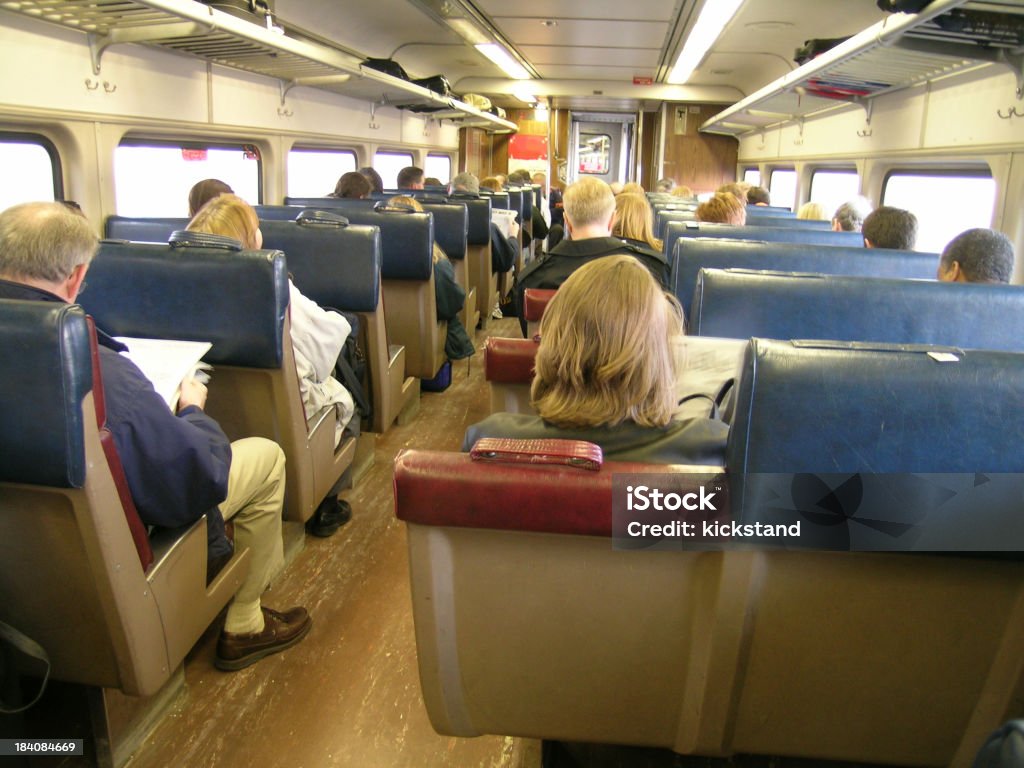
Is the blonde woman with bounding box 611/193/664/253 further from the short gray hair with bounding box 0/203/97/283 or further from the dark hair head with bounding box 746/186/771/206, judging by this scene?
the dark hair head with bounding box 746/186/771/206

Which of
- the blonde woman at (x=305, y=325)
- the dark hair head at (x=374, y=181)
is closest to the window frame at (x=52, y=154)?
the blonde woman at (x=305, y=325)

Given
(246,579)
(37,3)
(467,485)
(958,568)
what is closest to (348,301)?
(246,579)

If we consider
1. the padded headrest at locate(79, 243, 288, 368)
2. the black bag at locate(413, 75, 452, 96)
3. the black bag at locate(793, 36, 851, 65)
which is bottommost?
the padded headrest at locate(79, 243, 288, 368)

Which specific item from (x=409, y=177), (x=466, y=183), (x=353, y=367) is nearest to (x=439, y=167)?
(x=466, y=183)

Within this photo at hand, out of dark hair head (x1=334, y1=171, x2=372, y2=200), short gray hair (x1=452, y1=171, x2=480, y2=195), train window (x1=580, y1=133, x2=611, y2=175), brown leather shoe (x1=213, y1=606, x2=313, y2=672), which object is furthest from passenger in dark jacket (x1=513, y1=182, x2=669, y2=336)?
train window (x1=580, y1=133, x2=611, y2=175)

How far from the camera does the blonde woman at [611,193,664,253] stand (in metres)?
4.32

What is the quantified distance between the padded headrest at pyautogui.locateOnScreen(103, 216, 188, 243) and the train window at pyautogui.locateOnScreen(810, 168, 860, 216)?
5.42 meters

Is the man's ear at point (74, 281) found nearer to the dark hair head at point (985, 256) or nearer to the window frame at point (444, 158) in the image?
the dark hair head at point (985, 256)

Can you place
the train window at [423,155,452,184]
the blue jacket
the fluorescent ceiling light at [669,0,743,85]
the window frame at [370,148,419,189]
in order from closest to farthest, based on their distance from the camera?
1. the blue jacket
2. the fluorescent ceiling light at [669,0,743,85]
3. the window frame at [370,148,419,189]
4. the train window at [423,155,452,184]

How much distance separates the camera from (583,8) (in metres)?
7.32

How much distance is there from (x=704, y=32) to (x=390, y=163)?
4624mm

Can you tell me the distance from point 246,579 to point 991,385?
2083mm

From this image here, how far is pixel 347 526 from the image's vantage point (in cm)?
344

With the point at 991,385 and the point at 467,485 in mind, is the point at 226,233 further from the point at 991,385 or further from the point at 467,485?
the point at 991,385
